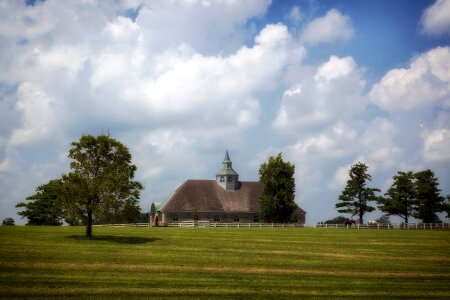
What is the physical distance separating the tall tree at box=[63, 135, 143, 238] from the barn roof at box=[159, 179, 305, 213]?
4450cm

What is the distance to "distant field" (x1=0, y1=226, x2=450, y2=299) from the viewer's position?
1562cm

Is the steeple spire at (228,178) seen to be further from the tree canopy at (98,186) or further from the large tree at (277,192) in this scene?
the tree canopy at (98,186)

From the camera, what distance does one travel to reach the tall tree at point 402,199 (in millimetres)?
78750

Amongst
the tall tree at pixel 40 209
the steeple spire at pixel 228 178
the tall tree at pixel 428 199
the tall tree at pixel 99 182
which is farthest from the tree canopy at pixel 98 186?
the tall tree at pixel 428 199

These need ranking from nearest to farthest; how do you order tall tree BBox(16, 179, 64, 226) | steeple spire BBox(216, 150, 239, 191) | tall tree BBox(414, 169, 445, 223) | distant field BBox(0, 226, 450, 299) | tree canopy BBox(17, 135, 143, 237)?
distant field BBox(0, 226, 450, 299) < tree canopy BBox(17, 135, 143, 237) < tall tree BBox(16, 179, 64, 226) < tall tree BBox(414, 169, 445, 223) < steeple spire BBox(216, 150, 239, 191)

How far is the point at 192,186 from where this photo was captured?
83750 millimetres

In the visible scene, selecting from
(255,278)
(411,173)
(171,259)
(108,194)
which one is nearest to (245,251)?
(171,259)

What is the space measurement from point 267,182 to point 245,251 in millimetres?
46414

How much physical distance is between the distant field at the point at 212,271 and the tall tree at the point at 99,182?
160 inches

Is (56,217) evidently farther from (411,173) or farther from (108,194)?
(411,173)

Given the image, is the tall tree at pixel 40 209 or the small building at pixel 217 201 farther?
the small building at pixel 217 201

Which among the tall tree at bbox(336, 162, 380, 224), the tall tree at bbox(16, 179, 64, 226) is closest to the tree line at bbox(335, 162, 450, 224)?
the tall tree at bbox(336, 162, 380, 224)

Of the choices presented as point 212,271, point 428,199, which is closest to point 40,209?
point 212,271

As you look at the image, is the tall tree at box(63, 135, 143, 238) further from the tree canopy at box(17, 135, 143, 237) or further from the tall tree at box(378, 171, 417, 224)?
the tall tree at box(378, 171, 417, 224)
